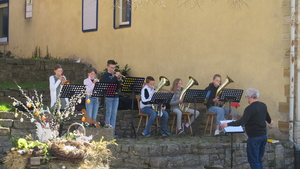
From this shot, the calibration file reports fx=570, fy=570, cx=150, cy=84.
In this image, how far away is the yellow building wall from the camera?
12.6m

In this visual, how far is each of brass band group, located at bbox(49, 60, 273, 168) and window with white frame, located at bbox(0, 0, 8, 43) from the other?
10.2 meters

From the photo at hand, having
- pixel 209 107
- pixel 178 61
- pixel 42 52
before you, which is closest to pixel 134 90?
pixel 209 107

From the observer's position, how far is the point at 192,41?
1416 cm

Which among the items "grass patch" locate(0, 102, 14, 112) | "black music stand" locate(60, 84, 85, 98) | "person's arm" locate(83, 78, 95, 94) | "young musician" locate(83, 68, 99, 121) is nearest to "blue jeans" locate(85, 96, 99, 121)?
"young musician" locate(83, 68, 99, 121)

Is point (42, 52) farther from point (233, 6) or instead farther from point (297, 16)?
point (297, 16)

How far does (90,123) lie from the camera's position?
1101 centimetres

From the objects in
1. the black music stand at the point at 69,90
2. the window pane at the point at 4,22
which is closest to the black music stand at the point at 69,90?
the black music stand at the point at 69,90

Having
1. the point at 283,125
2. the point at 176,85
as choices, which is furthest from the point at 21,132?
the point at 283,125

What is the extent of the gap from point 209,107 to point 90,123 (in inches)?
124

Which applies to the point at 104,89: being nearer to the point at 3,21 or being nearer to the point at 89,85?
the point at 89,85

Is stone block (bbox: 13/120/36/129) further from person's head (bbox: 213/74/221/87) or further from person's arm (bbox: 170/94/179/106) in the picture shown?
person's head (bbox: 213/74/221/87)

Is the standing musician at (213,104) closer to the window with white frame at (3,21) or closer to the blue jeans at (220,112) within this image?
the blue jeans at (220,112)

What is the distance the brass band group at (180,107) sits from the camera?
971 cm

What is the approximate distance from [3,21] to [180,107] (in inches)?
430
